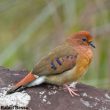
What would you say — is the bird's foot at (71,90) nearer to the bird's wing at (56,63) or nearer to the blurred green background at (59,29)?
the bird's wing at (56,63)

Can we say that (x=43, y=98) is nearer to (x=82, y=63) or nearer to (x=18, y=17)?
(x=82, y=63)

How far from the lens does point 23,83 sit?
307 inches

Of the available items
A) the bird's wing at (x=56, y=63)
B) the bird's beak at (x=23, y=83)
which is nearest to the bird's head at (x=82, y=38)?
the bird's wing at (x=56, y=63)

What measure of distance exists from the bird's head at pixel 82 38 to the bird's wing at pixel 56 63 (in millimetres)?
304

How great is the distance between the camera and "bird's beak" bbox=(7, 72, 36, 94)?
7.70m

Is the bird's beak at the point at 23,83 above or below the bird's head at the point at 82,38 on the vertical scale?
below

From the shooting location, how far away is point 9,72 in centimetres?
843

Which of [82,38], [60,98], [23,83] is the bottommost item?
[60,98]

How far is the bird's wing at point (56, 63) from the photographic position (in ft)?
26.2

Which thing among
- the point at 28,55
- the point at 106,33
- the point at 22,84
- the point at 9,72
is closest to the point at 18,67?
the point at 28,55

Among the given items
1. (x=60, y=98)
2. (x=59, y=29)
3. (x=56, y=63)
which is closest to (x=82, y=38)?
(x=56, y=63)

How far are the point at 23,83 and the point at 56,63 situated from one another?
46 cm

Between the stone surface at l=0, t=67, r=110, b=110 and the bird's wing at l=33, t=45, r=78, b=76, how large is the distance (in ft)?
0.54

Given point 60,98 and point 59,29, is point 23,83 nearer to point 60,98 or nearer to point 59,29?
point 60,98
